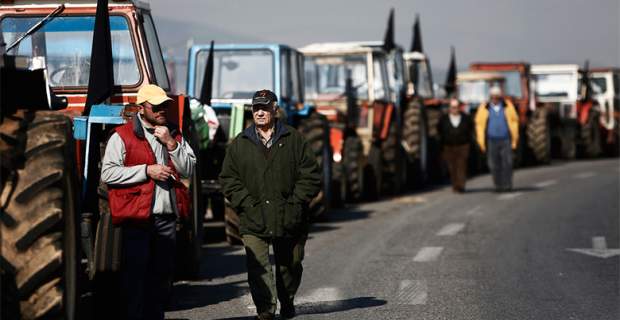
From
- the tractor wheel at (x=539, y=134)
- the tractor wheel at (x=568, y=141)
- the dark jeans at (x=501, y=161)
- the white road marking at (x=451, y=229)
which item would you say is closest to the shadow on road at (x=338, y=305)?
the white road marking at (x=451, y=229)

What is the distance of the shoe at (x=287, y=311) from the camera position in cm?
1039

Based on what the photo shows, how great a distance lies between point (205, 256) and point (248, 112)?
2684mm

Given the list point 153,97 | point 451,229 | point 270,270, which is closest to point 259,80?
point 451,229

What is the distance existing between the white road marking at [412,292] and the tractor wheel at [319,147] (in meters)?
6.10

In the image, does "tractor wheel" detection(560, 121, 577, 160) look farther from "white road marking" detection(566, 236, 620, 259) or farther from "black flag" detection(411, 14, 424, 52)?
"white road marking" detection(566, 236, 620, 259)

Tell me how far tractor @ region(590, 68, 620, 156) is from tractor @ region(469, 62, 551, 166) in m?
5.89

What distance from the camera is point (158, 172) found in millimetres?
8961

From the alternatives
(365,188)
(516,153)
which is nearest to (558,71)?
(516,153)

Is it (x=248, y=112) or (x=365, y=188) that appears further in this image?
(x=365, y=188)

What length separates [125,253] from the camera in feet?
29.8

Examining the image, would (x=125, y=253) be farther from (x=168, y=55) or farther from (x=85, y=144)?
(x=168, y=55)

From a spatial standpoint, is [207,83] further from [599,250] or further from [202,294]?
[202,294]

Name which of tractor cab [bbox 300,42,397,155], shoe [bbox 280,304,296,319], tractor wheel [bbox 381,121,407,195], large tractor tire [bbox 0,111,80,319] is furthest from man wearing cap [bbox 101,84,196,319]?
tractor wheel [bbox 381,121,407,195]

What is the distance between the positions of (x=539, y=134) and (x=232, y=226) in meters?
20.3
